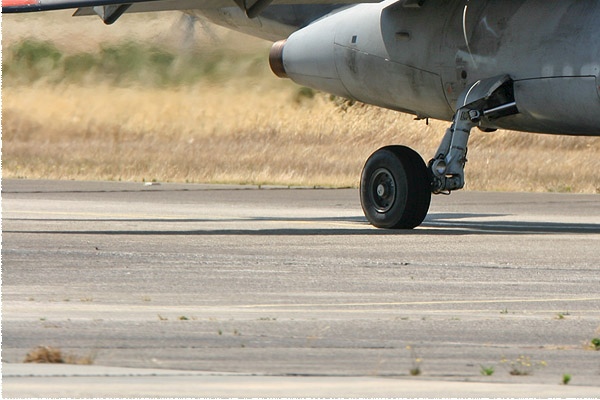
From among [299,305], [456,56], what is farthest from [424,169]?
[299,305]

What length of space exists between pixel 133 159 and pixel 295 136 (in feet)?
11.3

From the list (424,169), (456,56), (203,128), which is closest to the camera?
(456,56)

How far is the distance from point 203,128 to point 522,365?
2388 centimetres

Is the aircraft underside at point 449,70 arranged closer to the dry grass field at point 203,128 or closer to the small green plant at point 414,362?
the dry grass field at point 203,128

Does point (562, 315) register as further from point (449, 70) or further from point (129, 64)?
point (129, 64)

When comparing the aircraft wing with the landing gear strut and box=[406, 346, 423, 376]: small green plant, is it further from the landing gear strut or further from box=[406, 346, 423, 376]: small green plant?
box=[406, 346, 423, 376]: small green plant

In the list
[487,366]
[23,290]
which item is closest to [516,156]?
[23,290]

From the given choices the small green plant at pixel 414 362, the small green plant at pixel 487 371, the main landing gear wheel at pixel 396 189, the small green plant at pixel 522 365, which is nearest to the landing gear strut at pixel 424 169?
the main landing gear wheel at pixel 396 189

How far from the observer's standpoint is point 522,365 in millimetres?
8516

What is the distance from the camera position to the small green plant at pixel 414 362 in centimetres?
816

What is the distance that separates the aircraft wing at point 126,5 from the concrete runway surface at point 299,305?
2.62 meters

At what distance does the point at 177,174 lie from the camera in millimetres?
33969

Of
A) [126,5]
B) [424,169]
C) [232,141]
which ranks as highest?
[126,5]

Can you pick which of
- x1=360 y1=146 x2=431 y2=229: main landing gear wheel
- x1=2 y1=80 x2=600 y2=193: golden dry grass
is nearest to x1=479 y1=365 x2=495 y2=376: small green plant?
x1=360 y1=146 x2=431 y2=229: main landing gear wheel
